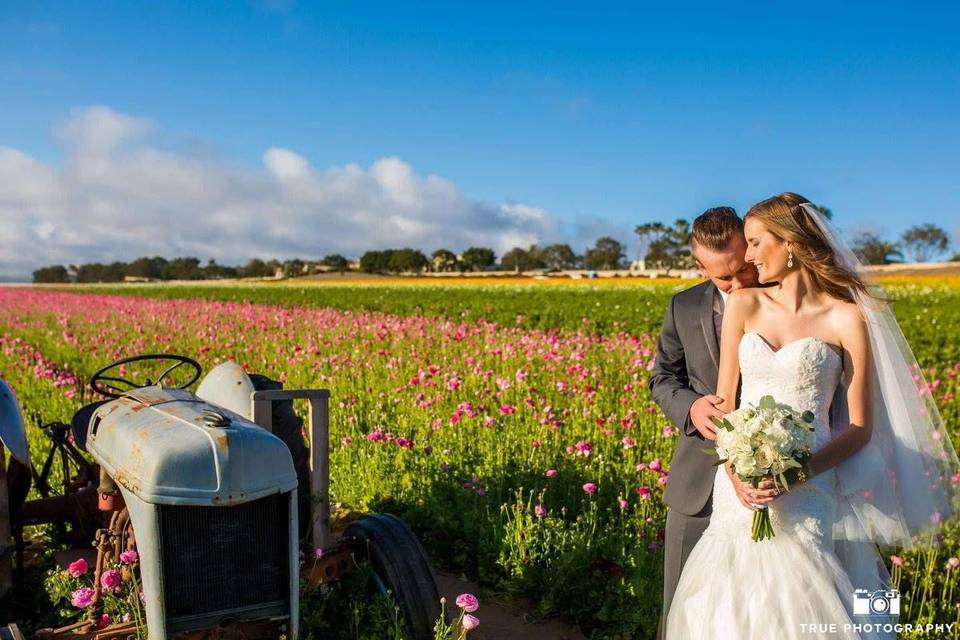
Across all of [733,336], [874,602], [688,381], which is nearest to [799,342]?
[733,336]

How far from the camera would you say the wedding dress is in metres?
2.52

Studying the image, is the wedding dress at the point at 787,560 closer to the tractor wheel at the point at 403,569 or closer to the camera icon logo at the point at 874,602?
the camera icon logo at the point at 874,602

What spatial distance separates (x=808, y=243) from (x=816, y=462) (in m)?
0.75

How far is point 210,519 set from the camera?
2.75 meters

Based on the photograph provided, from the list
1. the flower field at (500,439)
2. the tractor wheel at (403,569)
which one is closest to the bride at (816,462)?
the flower field at (500,439)

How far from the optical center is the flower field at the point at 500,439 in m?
4.17

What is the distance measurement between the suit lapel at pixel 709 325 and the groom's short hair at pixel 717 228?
0.91 ft

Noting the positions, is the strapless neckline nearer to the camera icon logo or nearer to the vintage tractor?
the camera icon logo

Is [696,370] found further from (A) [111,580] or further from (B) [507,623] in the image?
(A) [111,580]

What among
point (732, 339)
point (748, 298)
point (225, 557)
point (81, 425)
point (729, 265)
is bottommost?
point (225, 557)

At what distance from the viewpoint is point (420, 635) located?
10.7ft

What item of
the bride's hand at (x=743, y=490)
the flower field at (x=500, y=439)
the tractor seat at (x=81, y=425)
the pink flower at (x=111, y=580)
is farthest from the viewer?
the flower field at (x=500, y=439)

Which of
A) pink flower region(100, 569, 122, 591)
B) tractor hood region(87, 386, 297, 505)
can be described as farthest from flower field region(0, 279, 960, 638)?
pink flower region(100, 569, 122, 591)

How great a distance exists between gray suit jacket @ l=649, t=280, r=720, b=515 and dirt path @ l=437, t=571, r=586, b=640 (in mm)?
1279
